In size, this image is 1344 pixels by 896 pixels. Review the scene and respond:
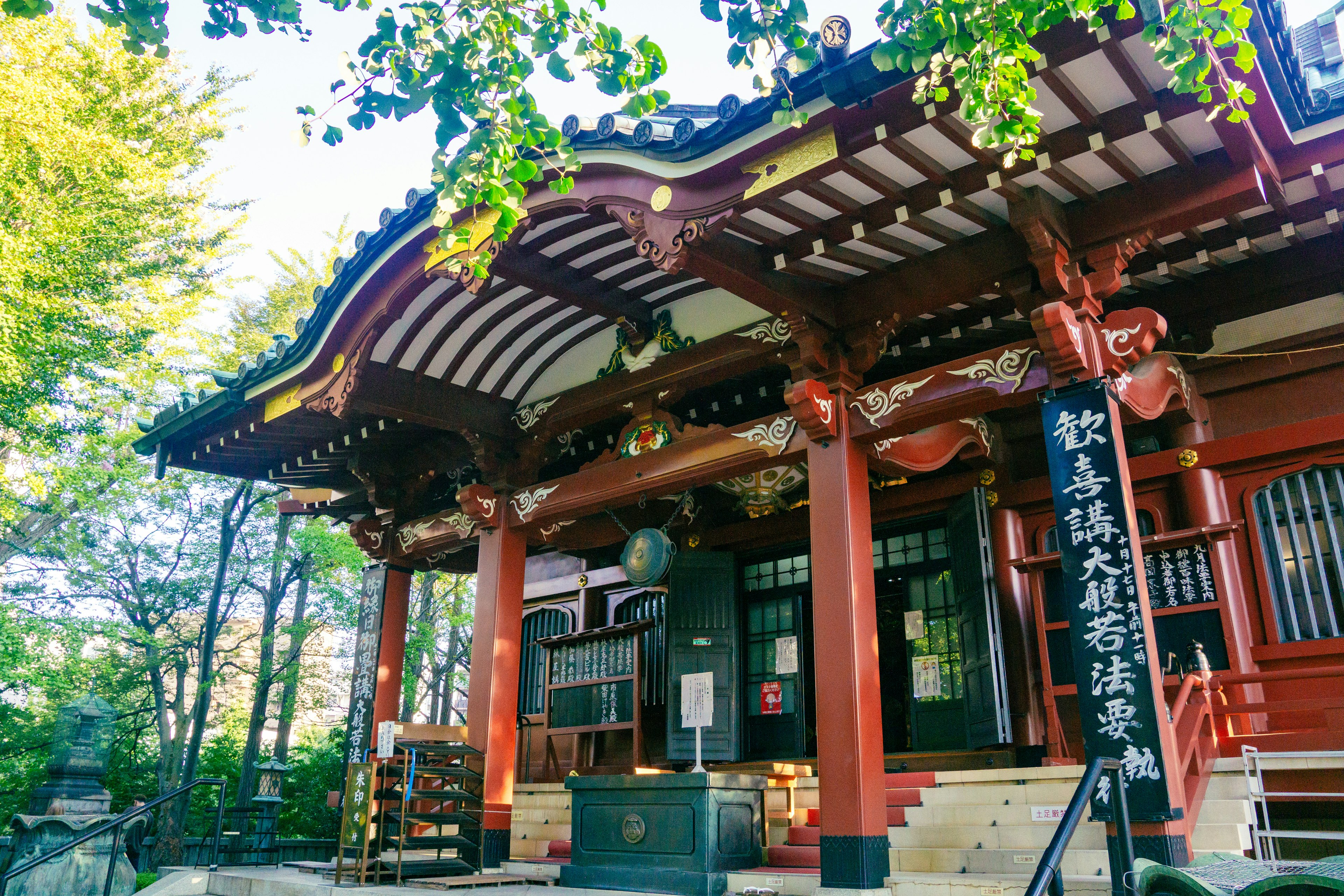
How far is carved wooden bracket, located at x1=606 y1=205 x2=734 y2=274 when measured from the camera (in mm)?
5711

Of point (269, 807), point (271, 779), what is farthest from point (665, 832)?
point (271, 779)

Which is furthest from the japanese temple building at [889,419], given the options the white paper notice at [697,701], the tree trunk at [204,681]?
the tree trunk at [204,681]

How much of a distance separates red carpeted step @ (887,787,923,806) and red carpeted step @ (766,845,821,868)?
2.21ft

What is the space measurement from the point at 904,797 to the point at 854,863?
136 cm

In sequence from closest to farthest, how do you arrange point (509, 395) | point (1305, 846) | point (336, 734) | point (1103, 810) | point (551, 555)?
point (1103, 810)
point (1305, 846)
point (509, 395)
point (551, 555)
point (336, 734)

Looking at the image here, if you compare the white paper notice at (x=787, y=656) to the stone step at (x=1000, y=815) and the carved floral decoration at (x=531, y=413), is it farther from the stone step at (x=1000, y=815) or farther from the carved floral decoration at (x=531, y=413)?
the carved floral decoration at (x=531, y=413)

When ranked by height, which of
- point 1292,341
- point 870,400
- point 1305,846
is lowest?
point 1305,846

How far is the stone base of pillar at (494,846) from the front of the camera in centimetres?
812

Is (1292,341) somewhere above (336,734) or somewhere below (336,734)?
above

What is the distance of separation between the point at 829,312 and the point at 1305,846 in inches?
186

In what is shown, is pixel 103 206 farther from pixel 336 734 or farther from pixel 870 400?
pixel 870 400

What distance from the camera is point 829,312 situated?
700cm

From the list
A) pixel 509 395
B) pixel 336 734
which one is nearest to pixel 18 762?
pixel 336 734

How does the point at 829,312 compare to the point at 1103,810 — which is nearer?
the point at 1103,810
